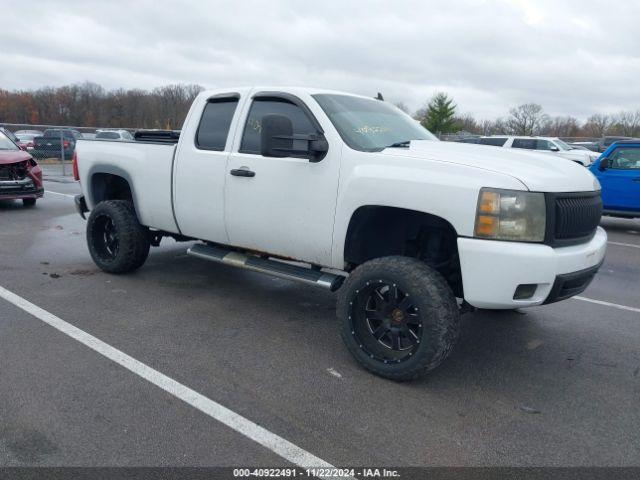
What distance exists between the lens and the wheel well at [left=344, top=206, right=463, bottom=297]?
12.9ft

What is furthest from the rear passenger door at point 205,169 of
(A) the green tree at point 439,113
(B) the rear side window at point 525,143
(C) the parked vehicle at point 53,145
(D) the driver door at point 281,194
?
(A) the green tree at point 439,113

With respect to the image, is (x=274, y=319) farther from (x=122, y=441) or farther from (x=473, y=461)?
(x=473, y=461)

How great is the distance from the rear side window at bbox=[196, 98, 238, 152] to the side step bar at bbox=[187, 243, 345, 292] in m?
0.97

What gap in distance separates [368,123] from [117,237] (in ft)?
10.2

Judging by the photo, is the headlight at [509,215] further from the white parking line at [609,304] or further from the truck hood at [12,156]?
the truck hood at [12,156]

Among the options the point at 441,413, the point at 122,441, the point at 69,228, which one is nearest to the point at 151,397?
the point at 122,441

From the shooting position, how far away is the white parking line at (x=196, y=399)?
2857 millimetres

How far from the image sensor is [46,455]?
277cm

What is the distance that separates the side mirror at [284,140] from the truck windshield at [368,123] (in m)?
0.21

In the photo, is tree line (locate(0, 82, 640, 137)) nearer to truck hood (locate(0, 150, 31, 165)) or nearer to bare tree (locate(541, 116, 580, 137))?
bare tree (locate(541, 116, 580, 137))

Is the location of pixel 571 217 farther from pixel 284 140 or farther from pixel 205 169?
pixel 205 169

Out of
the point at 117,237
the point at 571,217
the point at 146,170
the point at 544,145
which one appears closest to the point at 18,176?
the point at 117,237

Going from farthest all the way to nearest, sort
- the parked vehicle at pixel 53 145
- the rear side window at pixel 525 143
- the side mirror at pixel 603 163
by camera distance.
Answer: the parked vehicle at pixel 53 145 < the rear side window at pixel 525 143 < the side mirror at pixel 603 163

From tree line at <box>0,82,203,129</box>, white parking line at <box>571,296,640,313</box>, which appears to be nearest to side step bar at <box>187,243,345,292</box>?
white parking line at <box>571,296,640,313</box>
